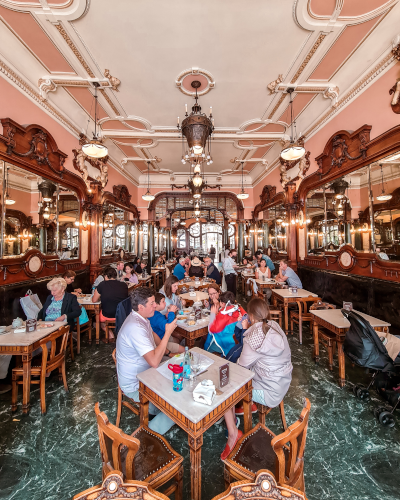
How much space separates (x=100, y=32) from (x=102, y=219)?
496 centimetres

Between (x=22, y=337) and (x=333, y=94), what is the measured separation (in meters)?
6.91

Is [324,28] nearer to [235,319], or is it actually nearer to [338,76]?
Answer: [338,76]

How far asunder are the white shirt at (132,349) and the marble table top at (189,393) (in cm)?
17

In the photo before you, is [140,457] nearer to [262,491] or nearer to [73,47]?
[262,491]

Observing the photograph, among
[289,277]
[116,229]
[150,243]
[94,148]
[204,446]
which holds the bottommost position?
[204,446]

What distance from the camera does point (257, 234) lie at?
11.0m

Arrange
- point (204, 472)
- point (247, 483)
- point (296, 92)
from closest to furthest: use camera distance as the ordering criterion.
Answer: point (247, 483) → point (204, 472) → point (296, 92)

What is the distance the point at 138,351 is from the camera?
Answer: 1.98 m

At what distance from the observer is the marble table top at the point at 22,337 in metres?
2.61

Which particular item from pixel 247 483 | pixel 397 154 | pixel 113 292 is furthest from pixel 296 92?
pixel 247 483

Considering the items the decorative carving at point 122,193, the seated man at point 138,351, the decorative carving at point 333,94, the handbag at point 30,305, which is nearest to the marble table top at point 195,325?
the seated man at point 138,351

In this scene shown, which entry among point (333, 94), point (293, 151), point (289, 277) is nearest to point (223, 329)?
point (289, 277)

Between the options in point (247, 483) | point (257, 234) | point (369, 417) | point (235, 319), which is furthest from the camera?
point (257, 234)

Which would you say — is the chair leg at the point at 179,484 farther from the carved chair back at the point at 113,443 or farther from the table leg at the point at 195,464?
the carved chair back at the point at 113,443
